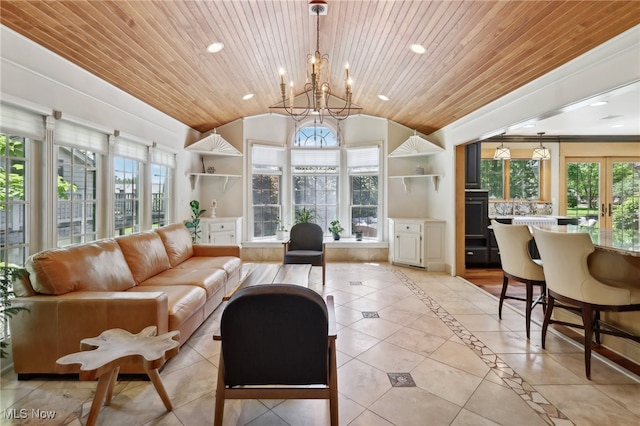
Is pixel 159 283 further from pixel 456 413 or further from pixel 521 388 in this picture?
pixel 521 388

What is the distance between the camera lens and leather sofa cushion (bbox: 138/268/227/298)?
3.16 metres

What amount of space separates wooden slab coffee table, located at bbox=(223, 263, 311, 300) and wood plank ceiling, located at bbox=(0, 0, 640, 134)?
2395 mm

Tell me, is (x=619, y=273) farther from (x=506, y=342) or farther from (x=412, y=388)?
(x=412, y=388)

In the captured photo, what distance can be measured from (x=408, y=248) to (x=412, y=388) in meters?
3.76

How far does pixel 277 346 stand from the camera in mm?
1546

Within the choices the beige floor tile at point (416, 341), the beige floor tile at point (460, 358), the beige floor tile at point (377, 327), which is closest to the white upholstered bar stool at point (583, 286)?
the beige floor tile at point (460, 358)

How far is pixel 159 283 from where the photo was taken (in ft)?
10.3

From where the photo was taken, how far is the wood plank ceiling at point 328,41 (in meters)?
2.38

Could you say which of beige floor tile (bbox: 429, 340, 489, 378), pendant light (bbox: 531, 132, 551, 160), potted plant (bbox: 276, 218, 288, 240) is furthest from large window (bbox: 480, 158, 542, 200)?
beige floor tile (bbox: 429, 340, 489, 378)

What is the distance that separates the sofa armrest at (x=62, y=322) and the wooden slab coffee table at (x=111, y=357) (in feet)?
0.84

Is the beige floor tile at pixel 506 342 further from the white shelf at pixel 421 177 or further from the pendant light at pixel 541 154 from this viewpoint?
the pendant light at pixel 541 154

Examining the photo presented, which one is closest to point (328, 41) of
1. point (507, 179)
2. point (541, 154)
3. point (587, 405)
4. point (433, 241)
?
point (433, 241)

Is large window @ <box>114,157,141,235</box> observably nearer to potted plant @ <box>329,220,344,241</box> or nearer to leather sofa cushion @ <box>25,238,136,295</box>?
leather sofa cushion @ <box>25,238,136,295</box>

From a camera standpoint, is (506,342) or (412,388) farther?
(506,342)
